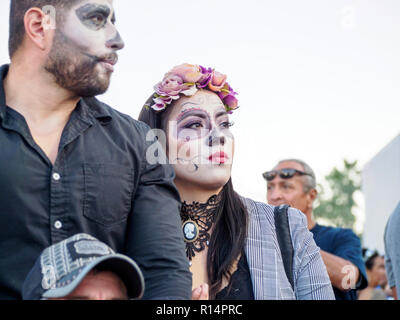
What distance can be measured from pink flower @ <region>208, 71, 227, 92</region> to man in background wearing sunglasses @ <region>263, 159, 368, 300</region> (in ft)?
6.67

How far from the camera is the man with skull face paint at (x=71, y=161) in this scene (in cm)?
190

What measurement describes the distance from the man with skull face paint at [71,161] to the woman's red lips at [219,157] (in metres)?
0.74

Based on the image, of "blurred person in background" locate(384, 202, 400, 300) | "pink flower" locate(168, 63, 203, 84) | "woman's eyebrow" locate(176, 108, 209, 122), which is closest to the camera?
"woman's eyebrow" locate(176, 108, 209, 122)

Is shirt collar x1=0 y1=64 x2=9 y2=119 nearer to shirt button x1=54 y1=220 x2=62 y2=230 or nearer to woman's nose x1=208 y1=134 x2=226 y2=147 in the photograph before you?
shirt button x1=54 y1=220 x2=62 y2=230

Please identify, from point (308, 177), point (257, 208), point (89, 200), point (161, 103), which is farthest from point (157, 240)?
point (308, 177)

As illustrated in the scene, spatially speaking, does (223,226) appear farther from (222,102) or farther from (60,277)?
(60,277)

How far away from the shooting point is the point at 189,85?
10.5 feet

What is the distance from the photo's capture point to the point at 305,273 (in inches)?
112

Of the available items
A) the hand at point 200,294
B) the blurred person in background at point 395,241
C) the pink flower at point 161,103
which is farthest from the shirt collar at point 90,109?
the blurred person in background at point 395,241

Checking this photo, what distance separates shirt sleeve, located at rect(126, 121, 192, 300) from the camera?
198cm

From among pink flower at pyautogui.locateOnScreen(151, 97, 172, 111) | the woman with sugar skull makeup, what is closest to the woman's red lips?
the woman with sugar skull makeup

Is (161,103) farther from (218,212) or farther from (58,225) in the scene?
(58,225)
